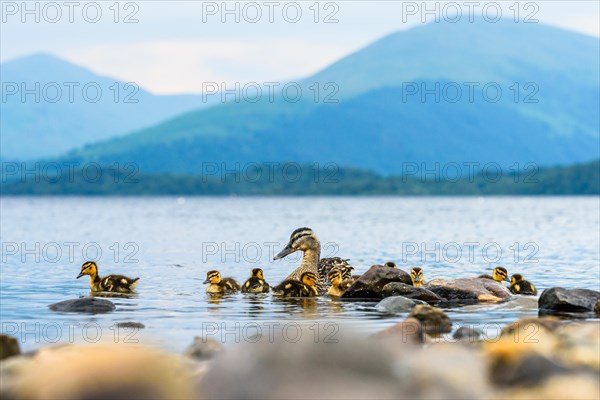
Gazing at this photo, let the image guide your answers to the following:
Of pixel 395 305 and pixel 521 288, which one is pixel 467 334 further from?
pixel 521 288

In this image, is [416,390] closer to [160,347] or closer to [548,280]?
[160,347]

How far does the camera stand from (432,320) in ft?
49.4

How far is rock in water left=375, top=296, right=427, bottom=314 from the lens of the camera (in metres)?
17.9

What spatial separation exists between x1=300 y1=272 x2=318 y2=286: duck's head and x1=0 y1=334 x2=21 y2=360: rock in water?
411 inches

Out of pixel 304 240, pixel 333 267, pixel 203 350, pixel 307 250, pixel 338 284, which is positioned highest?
pixel 304 240

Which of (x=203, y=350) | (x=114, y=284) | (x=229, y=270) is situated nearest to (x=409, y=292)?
(x=114, y=284)

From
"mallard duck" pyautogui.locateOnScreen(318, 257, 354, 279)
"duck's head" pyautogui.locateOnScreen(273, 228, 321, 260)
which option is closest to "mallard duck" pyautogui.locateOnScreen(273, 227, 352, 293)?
"duck's head" pyautogui.locateOnScreen(273, 228, 321, 260)

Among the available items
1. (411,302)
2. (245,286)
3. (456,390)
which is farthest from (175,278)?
(456,390)

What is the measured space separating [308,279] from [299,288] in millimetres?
362

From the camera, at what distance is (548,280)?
26.4 m

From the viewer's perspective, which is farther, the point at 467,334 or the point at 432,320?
the point at 432,320

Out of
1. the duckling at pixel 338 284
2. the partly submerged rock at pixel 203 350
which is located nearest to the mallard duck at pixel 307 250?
the duckling at pixel 338 284

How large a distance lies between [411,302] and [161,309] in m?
4.61

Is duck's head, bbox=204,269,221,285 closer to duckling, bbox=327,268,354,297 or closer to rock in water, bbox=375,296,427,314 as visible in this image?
duckling, bbox=327,268,354,297
